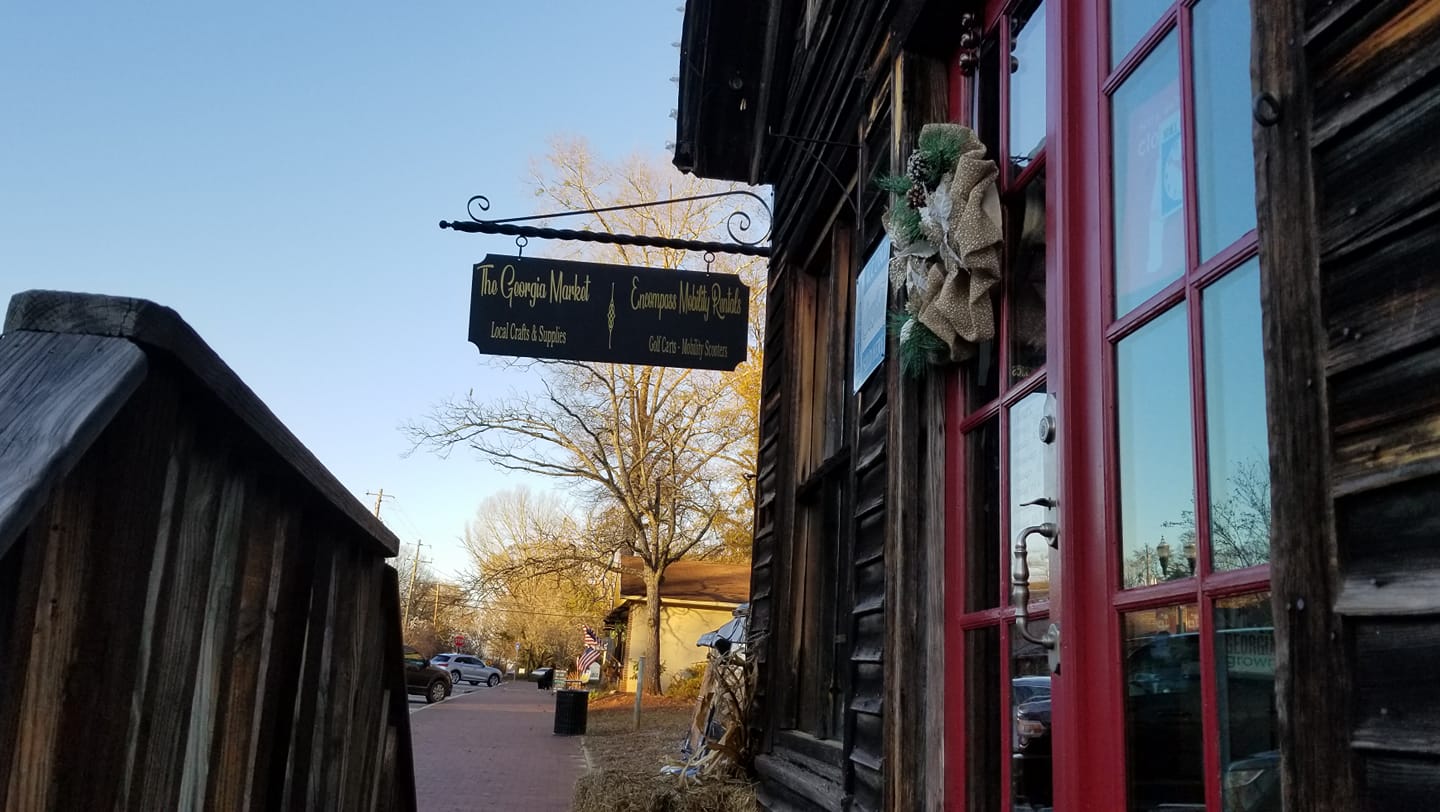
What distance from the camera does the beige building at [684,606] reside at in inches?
1268

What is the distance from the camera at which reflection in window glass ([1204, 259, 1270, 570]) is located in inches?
66.4

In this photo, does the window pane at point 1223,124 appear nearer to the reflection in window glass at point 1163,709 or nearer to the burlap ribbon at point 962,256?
the reflection in window glass at point 1163,709

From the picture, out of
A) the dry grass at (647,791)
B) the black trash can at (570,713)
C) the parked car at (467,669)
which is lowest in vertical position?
the parked car at (467,669)

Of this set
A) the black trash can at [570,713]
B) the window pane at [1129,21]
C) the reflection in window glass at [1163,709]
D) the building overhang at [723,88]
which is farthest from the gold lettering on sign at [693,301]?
the black trash can at [570,713]

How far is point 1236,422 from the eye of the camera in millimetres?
1753

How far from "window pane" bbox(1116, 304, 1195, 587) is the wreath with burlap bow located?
613 mm

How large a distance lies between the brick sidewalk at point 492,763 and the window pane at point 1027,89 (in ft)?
24.8

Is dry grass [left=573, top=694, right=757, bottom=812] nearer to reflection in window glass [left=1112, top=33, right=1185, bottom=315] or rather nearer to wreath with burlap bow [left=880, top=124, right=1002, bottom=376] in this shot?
wreath with burlap bow [left=880, top=124, right=1002, bottom=376]

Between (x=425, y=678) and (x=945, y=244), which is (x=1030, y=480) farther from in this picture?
(x=425, y=678)

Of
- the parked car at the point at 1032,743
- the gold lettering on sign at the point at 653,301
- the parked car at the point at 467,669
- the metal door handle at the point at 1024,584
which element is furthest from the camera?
the parked car at the point at 467,669

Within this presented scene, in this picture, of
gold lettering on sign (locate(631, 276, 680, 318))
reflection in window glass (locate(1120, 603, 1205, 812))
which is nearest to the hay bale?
gold lettering on sign (locate(631, 276, 680, 318))

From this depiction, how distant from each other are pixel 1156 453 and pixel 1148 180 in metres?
0.52

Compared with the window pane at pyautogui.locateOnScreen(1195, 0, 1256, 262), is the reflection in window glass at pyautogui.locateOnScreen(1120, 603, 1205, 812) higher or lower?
lower

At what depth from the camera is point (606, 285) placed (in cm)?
660
